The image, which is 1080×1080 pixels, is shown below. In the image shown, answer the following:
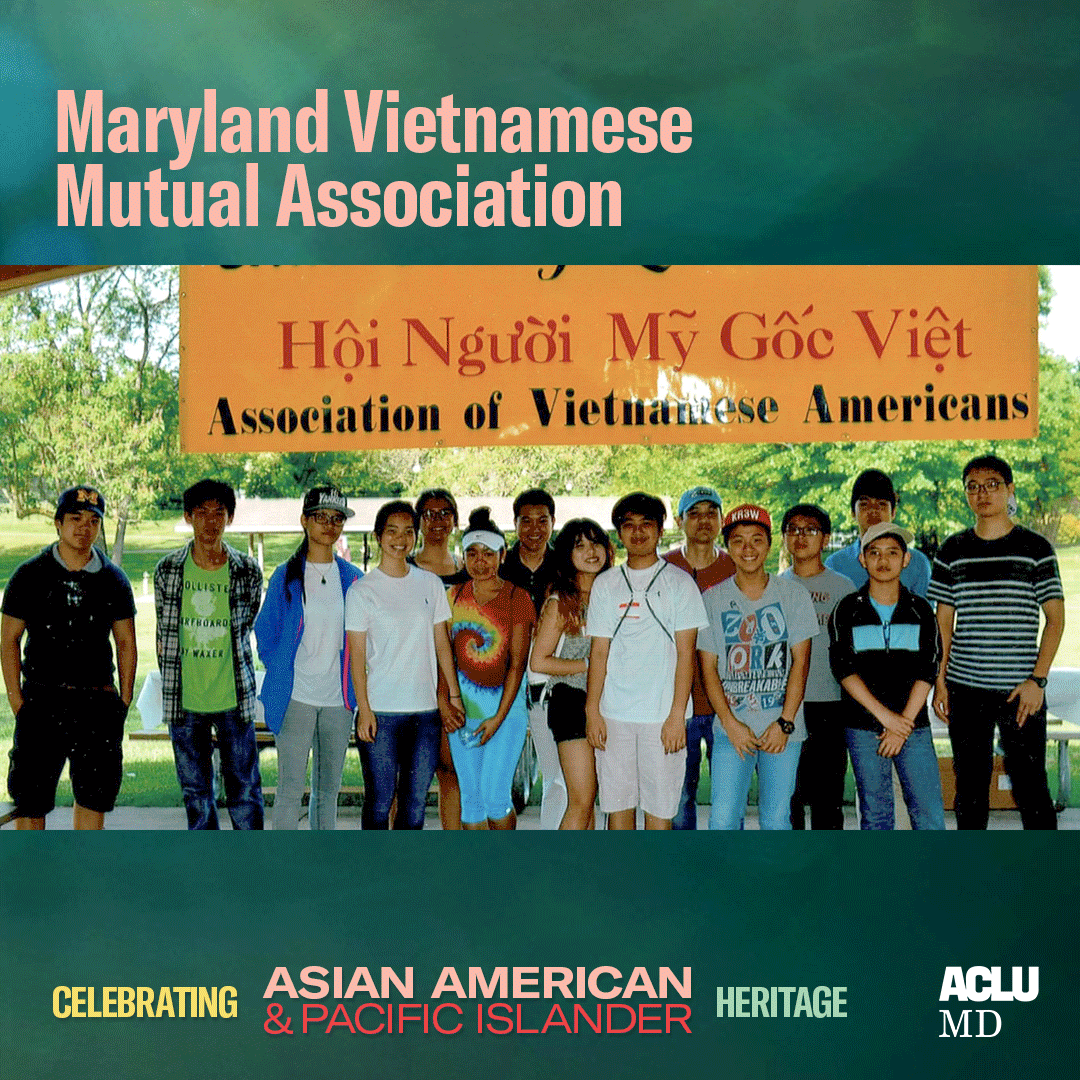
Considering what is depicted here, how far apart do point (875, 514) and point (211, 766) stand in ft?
9.03

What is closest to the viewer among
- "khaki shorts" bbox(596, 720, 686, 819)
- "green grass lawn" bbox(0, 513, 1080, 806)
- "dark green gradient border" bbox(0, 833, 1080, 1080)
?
"dark green gradient border" bbox(0, 833, 1080, 1080)

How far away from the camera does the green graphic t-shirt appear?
4.46 meters

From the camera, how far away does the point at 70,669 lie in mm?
4320

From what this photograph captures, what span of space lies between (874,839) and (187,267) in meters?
3.06

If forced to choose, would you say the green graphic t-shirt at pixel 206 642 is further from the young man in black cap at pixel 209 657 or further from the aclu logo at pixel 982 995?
the aclu logo at pixel 982 995

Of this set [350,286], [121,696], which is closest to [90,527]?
[121,696]

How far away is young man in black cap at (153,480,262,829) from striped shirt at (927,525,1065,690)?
2.70 metres

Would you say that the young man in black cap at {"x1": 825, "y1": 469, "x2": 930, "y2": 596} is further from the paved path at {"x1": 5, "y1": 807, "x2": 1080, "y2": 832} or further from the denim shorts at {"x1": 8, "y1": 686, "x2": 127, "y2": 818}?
the denim shorts at {"x1": 8, "y1": 686, "x2": 127, "y2": 818}

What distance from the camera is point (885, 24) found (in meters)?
3.57

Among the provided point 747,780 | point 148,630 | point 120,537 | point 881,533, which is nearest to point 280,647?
point 120,537

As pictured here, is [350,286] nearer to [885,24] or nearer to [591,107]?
[591,107]

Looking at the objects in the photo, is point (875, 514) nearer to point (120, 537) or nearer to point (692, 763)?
point (692, 763)

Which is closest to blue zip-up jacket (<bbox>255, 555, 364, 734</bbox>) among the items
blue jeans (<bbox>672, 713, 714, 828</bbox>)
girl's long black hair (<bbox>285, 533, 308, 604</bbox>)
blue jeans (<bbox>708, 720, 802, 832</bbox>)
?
girl's long black hair (<bbox>285, 533, 308, 604</bbox>)

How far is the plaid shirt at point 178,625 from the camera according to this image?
176 inches
